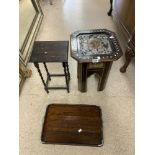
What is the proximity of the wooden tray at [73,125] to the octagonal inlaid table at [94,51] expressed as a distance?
0.96 ft

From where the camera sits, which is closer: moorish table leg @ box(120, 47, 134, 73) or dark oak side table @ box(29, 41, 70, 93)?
dark oak side table @ box(29, 41, 70, 93)

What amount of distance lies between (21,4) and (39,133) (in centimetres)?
160

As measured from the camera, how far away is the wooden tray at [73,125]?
1348mm

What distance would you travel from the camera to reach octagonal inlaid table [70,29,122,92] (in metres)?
1.23

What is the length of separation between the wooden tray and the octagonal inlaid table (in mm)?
293

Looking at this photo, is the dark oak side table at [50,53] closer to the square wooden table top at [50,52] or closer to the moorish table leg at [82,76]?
the square wooden table top at [50,52]

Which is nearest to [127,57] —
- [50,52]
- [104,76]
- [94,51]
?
[104,76]

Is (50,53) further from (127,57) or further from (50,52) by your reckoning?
(127,57)

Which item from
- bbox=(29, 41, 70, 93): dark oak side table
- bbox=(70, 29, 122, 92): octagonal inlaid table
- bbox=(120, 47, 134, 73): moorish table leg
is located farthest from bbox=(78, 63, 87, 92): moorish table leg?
bbox=(120, 47, 134, 73): moorish table leg

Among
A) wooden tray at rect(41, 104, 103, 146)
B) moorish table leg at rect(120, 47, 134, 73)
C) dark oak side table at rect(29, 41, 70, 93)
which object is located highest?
dark oak side table at rect(29, 41, 70, 93)

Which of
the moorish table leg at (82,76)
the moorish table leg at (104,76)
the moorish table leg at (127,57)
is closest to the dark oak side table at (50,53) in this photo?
the moorish table leg at (82,76)

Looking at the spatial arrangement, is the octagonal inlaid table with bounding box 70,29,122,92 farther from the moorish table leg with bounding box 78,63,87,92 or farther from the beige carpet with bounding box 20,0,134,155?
the beige carpet with bounding box 20,0,134,155
